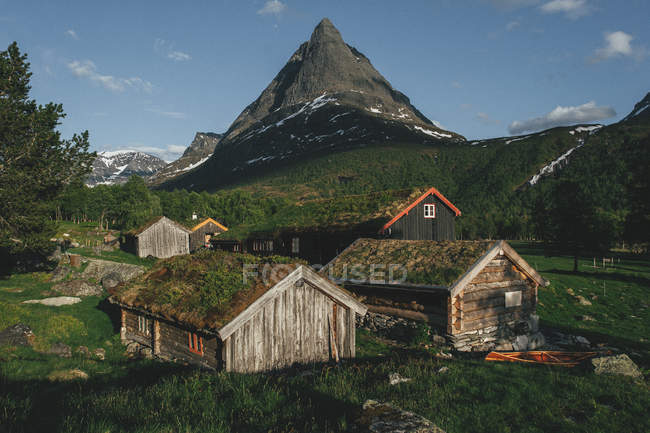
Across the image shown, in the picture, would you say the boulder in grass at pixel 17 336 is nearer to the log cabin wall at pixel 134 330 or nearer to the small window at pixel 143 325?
the log cabin wall at pixel 134 330

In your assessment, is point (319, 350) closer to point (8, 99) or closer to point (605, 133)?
point (8, 99)

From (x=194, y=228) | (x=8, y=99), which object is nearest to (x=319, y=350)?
(x=8, y=99)

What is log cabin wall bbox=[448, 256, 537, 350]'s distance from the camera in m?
16.2

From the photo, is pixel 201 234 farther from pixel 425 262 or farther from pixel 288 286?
pixel 288 286

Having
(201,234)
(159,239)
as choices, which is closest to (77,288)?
(159,239)

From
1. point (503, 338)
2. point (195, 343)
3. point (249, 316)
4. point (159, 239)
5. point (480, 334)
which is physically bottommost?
point (503, 338)

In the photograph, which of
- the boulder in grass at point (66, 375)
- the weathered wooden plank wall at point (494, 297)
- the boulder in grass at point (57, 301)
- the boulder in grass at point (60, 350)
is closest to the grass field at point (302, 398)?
the boulder in grass at point (66, 375)

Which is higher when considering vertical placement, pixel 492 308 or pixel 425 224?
pixel 425 224

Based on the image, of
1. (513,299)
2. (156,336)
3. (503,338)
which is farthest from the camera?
(513,299)

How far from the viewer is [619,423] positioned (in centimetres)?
713

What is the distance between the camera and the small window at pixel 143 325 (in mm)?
15492

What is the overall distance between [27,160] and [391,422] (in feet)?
91.7

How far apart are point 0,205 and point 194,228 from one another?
94.5 ft

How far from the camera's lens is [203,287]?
41.5 feet
